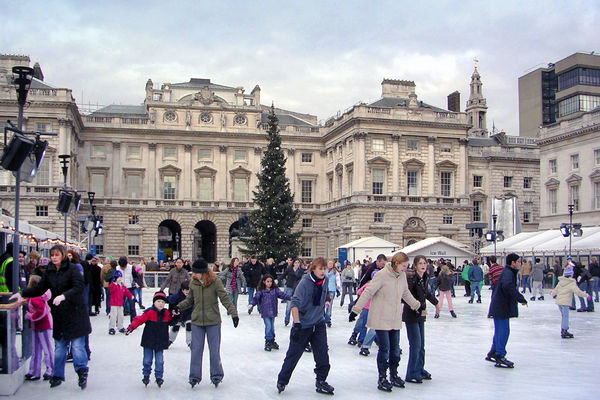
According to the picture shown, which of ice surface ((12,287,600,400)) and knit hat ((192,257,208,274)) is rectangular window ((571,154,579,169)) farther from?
knit hat ((192,257,208,274))

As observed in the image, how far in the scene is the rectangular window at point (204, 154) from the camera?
63.9 metres

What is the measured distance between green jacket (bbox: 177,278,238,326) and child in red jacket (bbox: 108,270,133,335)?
6.17 metres

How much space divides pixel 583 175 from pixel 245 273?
114 feet

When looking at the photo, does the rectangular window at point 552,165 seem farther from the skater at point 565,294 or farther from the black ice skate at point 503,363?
the black ice skate at point 503,363

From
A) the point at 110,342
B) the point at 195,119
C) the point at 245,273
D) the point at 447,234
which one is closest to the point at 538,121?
the point at 447,234

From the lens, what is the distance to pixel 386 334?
1013 cm

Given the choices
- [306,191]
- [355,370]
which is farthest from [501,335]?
[306,191]

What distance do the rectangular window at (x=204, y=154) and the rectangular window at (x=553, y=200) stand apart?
29.1 m

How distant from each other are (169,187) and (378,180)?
61.3ft

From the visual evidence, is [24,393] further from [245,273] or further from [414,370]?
[245,273]

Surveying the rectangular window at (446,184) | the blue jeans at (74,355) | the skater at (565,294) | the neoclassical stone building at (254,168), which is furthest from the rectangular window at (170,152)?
the blue jeans at (74,355)

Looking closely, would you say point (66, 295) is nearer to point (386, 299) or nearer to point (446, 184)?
point (386, 299)

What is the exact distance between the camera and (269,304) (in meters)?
14.7

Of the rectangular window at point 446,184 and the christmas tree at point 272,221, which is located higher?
the rectangular window at point 446,184
